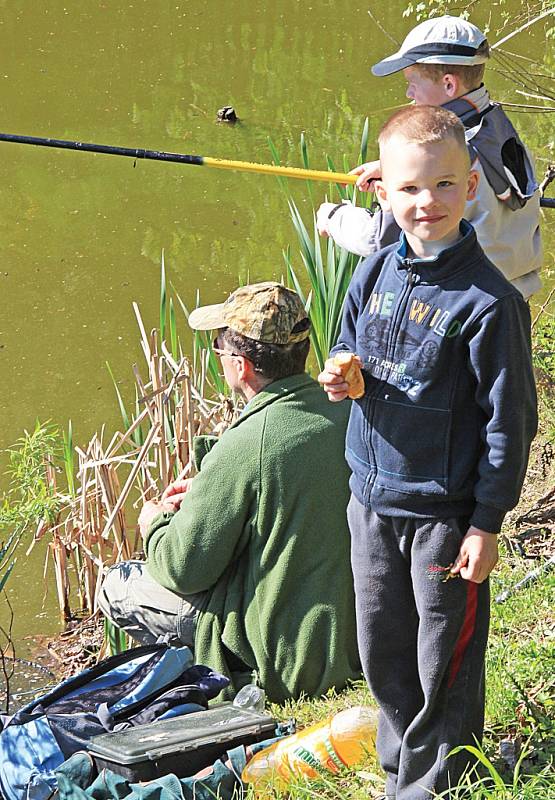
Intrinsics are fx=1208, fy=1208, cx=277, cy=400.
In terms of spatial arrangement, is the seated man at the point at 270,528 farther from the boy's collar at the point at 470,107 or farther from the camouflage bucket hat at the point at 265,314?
the boy's collar at the point at 470,107

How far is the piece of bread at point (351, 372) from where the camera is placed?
1731 mm

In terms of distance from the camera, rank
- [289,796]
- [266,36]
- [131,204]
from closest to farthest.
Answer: [289,796] → [131,204] → [266,36]

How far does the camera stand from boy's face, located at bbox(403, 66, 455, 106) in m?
2.32

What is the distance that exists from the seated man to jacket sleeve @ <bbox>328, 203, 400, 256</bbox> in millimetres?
229

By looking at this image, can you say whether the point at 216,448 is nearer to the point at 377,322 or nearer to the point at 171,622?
the point at 171,622

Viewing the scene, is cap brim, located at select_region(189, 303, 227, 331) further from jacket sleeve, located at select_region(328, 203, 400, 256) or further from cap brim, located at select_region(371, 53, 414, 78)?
cap brim, located at select_region(371, 53, 414, 78)

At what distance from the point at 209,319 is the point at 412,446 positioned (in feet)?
3.41

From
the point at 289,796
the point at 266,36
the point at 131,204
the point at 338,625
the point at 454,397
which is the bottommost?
the point at 289,796

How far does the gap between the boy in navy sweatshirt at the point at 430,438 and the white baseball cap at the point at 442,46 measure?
0.63 metres

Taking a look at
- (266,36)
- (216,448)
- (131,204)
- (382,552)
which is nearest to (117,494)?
(216,448)

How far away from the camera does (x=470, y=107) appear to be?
2.32m

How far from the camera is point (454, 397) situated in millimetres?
1719

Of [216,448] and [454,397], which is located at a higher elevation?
[454,397]

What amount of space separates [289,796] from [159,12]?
7.88 metres
